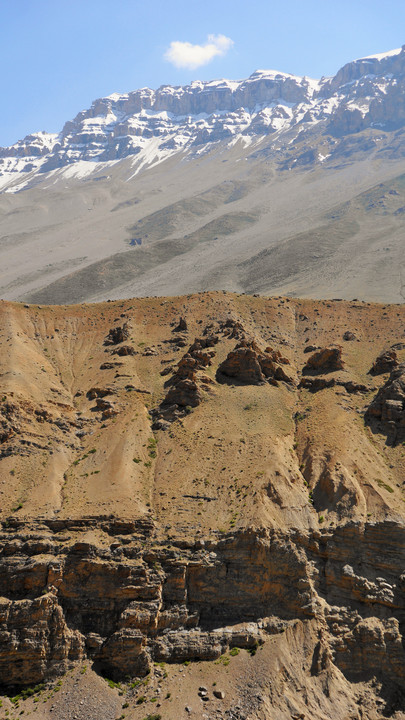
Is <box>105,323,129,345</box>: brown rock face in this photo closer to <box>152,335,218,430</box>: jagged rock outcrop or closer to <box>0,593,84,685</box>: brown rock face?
<box>152,335,218,430</box>: jagged rock outcrop

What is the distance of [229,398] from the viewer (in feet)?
229

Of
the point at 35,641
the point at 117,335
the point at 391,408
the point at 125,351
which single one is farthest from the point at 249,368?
the point at 35,641

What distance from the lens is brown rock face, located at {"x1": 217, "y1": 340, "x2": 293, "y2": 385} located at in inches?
2886

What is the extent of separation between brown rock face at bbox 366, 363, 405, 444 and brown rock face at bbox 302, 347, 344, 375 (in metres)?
8.39

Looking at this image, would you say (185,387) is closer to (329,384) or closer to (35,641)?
(329,384)

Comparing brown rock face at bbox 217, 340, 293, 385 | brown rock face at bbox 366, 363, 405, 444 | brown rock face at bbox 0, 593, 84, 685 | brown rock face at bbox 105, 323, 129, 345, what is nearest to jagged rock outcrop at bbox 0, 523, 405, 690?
brown rock face at bbox 0, 593, 84, 685

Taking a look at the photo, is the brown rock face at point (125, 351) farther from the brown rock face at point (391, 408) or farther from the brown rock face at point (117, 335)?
the brown rock face at point (391, 408)

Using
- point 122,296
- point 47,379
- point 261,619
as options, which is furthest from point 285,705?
point 122,296

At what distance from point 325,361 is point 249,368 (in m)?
10.1

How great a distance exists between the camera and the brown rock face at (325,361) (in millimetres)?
76312

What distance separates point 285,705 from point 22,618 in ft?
66.2

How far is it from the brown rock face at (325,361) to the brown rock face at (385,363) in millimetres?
3886

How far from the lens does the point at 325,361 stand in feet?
253

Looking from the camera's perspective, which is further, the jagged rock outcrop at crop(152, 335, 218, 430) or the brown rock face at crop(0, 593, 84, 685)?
the jagged rock outcrop at crop(152, 335, 218, 430)
